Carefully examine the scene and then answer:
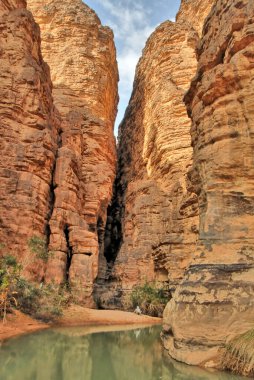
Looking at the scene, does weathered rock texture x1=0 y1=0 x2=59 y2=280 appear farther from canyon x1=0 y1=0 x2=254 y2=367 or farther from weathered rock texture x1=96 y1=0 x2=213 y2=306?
weathered rock texture x1=96 y1=0 x2=213 y2=306

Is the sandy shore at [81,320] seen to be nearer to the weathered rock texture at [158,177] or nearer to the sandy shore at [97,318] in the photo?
the sandy shore at [97,318]

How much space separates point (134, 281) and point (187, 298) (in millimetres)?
19385

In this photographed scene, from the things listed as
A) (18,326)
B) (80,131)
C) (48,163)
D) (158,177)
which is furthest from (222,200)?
(80,131)

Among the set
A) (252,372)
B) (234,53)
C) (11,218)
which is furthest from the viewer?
(11,218)

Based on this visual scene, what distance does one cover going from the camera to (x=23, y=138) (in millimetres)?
22703

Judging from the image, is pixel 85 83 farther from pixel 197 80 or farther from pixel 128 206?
pixel 197 80

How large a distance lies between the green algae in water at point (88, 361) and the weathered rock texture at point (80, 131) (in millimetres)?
9981

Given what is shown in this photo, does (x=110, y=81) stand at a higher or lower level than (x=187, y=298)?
higher

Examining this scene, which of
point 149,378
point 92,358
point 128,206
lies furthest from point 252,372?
point 128,206

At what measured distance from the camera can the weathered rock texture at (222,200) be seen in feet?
23.7

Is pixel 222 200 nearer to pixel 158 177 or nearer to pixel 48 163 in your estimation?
pixel 48 163

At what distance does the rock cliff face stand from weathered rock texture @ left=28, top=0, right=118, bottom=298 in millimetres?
81

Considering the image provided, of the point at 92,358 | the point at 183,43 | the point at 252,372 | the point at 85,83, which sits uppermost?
the point at 183,43

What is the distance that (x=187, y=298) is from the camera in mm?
7789
